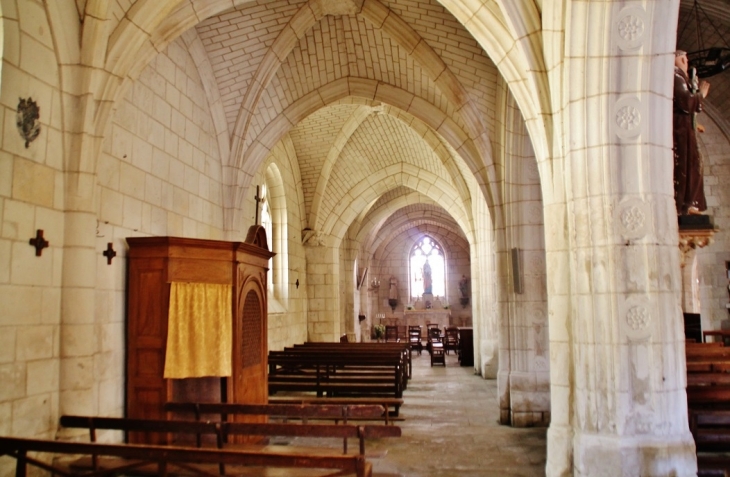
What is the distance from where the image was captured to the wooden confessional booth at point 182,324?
17.5 feet

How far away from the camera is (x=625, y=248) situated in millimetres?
3869

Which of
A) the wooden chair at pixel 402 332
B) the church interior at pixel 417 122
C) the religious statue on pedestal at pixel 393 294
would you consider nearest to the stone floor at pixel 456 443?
the church interior at pixel 417 122

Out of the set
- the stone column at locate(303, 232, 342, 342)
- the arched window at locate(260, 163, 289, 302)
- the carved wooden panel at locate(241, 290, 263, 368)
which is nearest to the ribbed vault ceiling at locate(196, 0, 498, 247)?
the arched window at locate(260, 163, 289, 302)

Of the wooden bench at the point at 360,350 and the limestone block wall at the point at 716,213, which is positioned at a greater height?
the limestone block wall at the point at 716,213

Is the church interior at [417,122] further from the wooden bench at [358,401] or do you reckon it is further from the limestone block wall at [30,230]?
the wooden bench at [358,401]

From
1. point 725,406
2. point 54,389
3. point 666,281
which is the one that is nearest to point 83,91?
point 54,389

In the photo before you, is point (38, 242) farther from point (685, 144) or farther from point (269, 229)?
point (269, 229)

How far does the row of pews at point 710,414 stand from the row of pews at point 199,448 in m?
2.38

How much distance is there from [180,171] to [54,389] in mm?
3045

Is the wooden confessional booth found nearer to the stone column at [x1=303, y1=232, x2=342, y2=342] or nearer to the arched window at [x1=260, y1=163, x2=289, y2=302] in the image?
the arched window at [x1=260, y1=163, x2=289, y2=302]

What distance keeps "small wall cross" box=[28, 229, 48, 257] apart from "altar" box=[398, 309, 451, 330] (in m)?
19.2

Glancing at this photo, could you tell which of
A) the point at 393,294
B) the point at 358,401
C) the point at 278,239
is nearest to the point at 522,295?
the point at 358,401

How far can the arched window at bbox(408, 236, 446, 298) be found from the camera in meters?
25.0

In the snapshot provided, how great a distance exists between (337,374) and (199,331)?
3.33m
